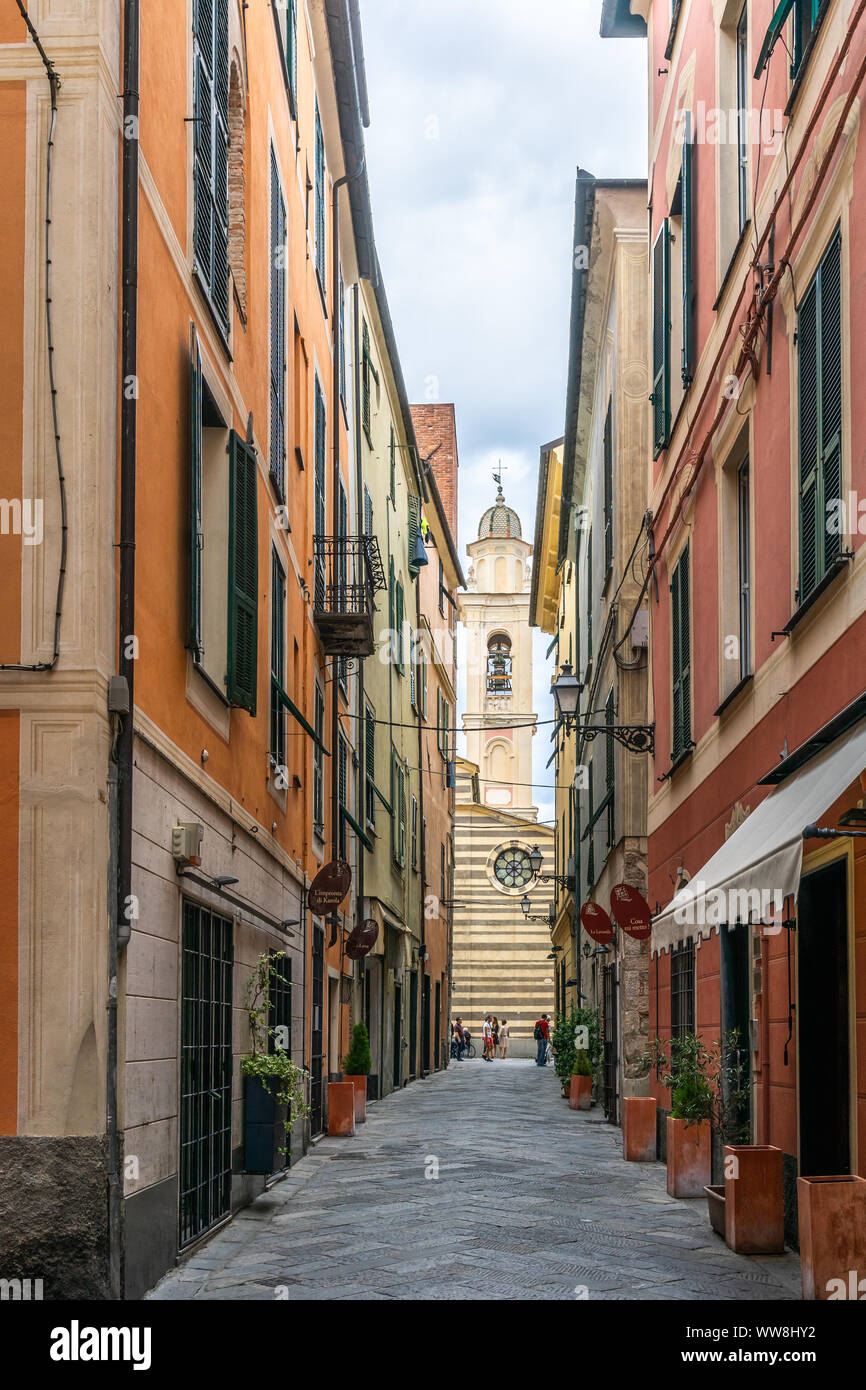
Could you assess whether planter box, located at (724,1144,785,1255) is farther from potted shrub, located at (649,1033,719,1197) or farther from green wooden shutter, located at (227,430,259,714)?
green wooden shutter, located at (227,430,259,714)

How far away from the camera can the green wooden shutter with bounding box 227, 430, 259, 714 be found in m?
11.0

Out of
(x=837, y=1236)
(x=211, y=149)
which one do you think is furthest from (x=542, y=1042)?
(x=837, y=1236)

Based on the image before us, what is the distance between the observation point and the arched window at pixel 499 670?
71000mm

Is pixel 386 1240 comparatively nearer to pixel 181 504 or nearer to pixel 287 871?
pixel 181 504

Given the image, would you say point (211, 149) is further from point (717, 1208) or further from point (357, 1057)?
point (357, 1057)

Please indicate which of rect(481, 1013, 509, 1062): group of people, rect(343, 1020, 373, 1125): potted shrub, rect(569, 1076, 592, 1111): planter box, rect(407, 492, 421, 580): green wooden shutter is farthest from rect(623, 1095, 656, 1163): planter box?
rect(481, 1013, 509, 1062): group of people

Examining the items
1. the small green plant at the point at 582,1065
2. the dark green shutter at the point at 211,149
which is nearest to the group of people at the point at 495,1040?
the small green plant at the point at 582,1065

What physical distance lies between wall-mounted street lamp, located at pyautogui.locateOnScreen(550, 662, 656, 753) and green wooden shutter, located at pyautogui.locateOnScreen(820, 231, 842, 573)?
820cm

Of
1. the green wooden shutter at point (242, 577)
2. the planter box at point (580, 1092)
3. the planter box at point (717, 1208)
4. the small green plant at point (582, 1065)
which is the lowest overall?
the planter box at point (580, 1092)

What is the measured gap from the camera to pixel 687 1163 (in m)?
12.0

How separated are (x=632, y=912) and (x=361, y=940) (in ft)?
19.6

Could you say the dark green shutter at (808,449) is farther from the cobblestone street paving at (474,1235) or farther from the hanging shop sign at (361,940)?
the hanging shop sign at (361,940)

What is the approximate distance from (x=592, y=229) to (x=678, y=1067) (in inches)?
510

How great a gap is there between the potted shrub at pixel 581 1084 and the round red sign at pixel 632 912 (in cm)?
777
